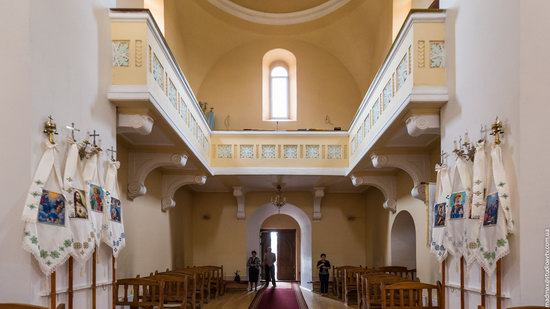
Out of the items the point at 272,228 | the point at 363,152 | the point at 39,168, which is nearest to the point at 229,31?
the point at 363,152

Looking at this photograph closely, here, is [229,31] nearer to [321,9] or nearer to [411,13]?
[321,9]

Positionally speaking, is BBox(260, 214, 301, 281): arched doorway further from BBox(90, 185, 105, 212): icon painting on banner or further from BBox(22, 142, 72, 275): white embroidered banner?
BBox(22, 142, 72, 275): white embroidered banner

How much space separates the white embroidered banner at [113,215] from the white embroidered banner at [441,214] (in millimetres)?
5080

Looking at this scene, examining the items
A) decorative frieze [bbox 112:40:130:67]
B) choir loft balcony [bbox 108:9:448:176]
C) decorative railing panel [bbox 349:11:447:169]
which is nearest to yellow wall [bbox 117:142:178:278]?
choir loft balcony [bbox 108:9:448:176]

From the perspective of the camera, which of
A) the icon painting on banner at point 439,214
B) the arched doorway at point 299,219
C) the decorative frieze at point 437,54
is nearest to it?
the icon painting on banner at point 439,214

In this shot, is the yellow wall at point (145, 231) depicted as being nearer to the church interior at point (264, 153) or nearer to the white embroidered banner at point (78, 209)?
the church interior at point (264, 153)

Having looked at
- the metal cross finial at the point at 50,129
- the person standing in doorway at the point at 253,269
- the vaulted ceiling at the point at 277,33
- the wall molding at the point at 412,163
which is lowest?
the person standing in doorway at the point at 253,269

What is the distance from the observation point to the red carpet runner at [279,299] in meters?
18.0

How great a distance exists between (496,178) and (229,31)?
17071mm

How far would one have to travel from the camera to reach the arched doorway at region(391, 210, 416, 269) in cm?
1946

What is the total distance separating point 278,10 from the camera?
23891 millimetres

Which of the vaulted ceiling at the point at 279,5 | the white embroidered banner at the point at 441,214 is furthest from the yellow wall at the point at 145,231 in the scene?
the vaulted ceiling at the point at 279,5

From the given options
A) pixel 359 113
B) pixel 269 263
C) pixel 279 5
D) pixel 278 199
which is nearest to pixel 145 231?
pixel 359 113

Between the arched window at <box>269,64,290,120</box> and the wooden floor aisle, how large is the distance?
6808mm
